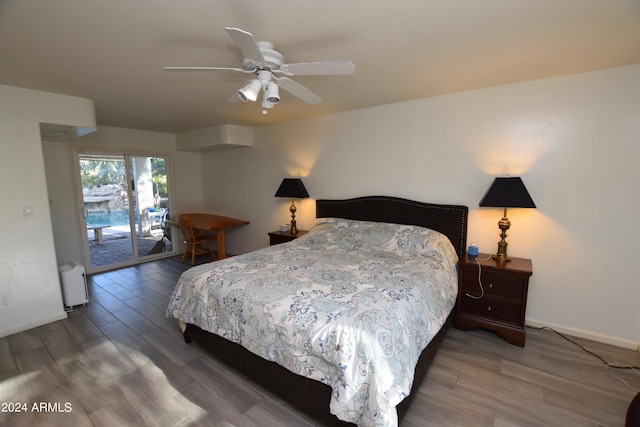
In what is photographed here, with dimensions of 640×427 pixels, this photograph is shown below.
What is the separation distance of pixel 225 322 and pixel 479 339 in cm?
223

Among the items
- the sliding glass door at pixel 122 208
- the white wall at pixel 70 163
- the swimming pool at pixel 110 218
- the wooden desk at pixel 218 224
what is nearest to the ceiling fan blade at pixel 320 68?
the wooden desk at pixel 218 224

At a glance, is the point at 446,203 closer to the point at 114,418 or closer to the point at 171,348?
the point at 171,348

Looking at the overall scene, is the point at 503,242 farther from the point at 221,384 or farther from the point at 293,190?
the point at 221,384

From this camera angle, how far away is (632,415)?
1.20 metres

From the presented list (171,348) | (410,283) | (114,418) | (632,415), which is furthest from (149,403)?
(632,415)

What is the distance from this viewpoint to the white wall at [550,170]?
90.7 inches

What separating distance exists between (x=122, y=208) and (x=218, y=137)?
2138 millimetres

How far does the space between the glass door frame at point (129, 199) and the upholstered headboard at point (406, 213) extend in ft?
10.9

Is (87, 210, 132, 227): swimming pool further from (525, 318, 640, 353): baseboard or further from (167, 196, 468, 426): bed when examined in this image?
(525, 318, 640, 353): baseboard

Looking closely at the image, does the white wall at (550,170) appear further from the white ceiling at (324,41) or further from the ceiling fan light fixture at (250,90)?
the ceiling fan light fixture at (250,90)

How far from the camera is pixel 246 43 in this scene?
4.61 feet

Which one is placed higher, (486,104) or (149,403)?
(486,104)

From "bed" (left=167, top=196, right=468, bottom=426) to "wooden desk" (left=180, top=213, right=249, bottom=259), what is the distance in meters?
2.11

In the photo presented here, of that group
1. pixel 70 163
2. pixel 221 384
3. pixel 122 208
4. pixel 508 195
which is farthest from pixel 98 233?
pixel 508 195
